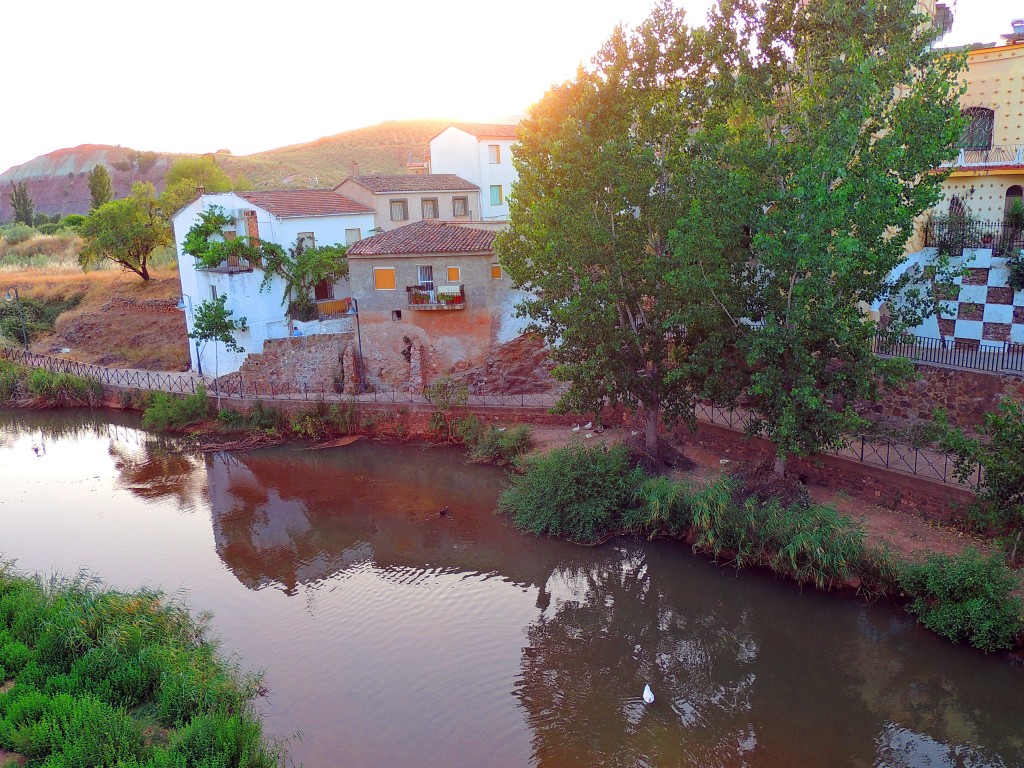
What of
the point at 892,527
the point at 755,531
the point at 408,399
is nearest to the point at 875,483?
the point at 892,527

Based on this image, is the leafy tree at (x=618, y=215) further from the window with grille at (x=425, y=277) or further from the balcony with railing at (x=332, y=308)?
the balcony with railing at (x=332, y=308)

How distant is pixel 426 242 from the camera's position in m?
28.9

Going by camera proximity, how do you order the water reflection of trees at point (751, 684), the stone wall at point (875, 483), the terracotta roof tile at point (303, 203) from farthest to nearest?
the terracotta roof tile at point (303, 203) → the stone wall at point (875, 483) → the water reflection of trees at point (751, 684)

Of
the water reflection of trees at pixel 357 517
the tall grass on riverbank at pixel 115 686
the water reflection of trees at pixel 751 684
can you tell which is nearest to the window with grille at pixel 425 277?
the water reflection of trees at pixel 357 517

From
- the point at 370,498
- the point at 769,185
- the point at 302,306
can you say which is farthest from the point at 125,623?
the point at 302,306

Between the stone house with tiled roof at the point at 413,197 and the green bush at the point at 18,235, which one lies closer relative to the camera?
the stone house with tiled roof at the point at 413,197

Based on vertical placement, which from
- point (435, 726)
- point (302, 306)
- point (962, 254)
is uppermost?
point (962, 254)

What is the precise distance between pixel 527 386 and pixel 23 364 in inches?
969

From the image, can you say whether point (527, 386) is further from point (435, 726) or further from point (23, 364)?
point (23, 364)

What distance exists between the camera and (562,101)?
1948 cm

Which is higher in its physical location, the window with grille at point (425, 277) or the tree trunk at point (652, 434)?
the window with grille at point (425, 277)

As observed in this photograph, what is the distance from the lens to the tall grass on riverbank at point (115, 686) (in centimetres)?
985

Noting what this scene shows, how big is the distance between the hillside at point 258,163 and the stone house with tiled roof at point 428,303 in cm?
2593

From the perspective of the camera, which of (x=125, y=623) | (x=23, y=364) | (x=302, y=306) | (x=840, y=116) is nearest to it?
(x=125, y=623)
